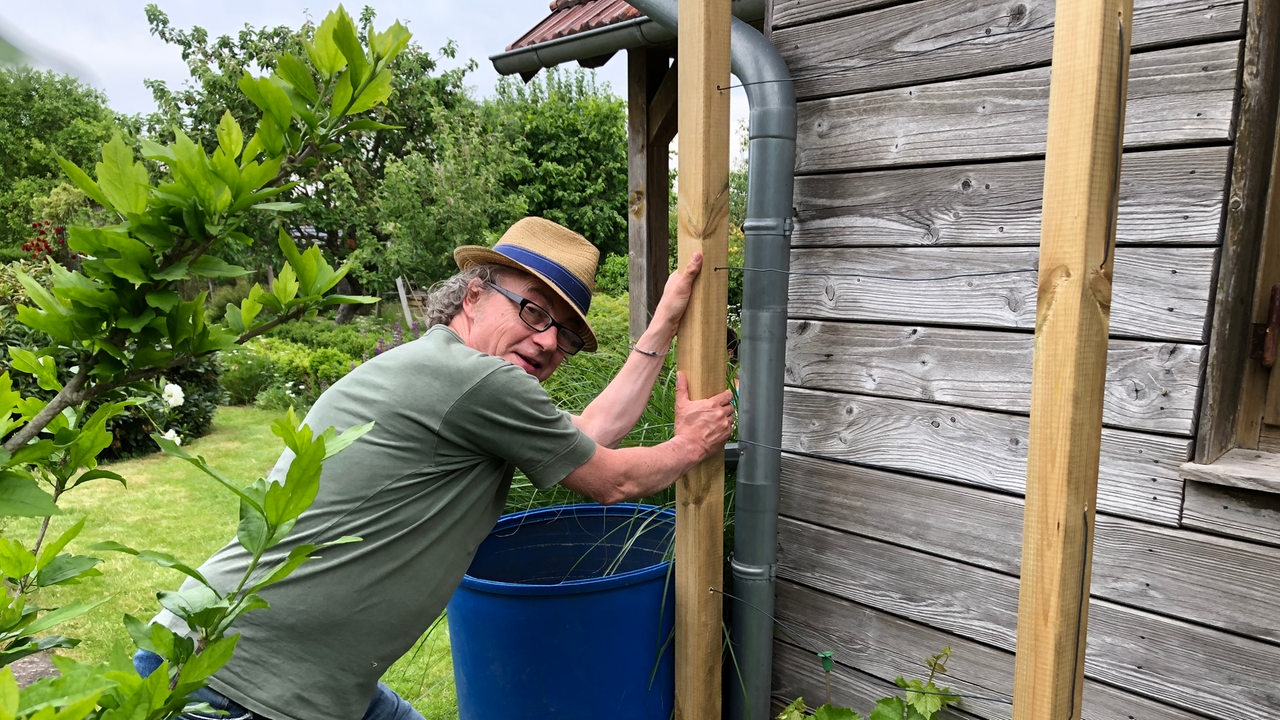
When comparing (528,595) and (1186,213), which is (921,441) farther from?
(528,595)

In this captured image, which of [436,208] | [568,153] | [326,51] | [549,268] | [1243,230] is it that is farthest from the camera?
[568,153]

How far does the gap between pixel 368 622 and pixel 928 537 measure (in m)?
1.24

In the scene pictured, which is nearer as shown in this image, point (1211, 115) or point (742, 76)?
point (1211, 115)

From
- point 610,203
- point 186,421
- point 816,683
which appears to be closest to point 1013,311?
point 816,683

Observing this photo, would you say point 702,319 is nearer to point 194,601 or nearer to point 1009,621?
point 1009,621

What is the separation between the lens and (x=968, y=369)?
5.97 feet

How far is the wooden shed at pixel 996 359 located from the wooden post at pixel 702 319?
0.30 m

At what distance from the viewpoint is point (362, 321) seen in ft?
48.9

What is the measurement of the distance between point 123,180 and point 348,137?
1950 cm

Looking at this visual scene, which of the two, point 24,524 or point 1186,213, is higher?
point 1186,213

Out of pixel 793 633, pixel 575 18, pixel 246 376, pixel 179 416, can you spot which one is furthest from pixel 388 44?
pixel 246 376

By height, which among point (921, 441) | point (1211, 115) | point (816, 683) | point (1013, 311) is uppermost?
point (1211, 115)

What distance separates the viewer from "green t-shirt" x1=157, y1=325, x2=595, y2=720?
1660 millimetres

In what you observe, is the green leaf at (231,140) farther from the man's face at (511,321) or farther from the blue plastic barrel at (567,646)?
the blue plastic barrel at (567,646)
